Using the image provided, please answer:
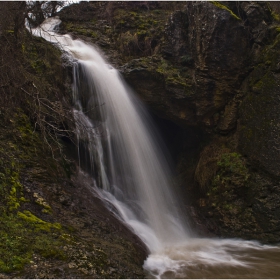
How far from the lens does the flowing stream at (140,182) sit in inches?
214

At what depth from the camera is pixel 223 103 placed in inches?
346

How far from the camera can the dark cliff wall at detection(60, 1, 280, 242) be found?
738cm

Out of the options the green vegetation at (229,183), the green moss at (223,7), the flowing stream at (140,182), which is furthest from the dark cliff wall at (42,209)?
the green moss at (223,7)

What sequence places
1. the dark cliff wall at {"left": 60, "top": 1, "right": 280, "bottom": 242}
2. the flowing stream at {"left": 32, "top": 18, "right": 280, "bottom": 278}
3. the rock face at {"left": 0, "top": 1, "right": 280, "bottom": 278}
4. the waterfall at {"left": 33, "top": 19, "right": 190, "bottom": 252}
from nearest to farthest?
the rock face at {"left": 0, "top": 1, "right": 280, "bottom": 278}
the flowing stream at {"left": 32, "top": 18, "right": 280, "bottom": 278}
the dark cliff wall at {"left": 60, "top": 1, "right": 280, "bottom": 242}
the waterfall at {"left": 33, "top": 19, "right": 190, "bottom": 252}

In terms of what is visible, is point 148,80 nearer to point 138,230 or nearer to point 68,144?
point 68,144

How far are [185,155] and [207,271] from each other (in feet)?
18.9

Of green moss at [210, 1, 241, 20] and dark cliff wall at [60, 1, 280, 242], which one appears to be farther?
green moss at [210, 1, 241, 20]

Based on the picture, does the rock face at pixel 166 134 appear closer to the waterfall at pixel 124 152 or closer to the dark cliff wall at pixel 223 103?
the dark cliff wall at pixel 223 103

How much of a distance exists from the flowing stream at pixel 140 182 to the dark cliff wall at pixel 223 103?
0.68m

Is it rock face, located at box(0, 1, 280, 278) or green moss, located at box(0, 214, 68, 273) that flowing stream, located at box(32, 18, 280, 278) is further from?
green moss, located at box(0, 214, 68, 273)

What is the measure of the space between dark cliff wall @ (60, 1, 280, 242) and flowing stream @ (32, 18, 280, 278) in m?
0.68

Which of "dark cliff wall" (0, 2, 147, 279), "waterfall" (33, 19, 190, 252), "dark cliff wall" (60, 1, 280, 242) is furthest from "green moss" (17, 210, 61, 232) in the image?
"dark cliff wall" (60, 1, 280, 242)

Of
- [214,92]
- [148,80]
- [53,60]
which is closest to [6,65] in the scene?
[53,60]

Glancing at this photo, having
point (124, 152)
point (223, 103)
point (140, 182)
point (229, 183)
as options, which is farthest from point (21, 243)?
point (223, 103)
